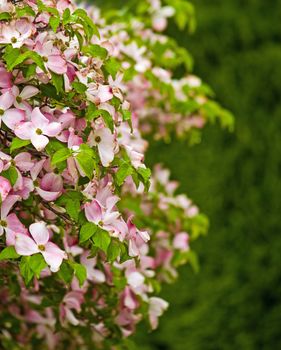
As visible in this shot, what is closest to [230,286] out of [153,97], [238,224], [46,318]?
[238,224]

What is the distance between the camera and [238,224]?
456 cm

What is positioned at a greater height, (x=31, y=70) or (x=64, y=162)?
(x=31, y=70)

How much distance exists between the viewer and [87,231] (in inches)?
70.1

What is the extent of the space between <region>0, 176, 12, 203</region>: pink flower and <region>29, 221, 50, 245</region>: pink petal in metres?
0.12

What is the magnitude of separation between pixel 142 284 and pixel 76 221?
2.62 feet

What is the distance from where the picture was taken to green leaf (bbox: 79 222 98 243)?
1.77 meters

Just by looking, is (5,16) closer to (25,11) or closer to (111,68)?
(25,11)

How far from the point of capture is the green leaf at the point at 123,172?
1.83m

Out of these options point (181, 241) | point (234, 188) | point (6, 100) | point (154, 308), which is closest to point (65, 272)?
point (6, 100)

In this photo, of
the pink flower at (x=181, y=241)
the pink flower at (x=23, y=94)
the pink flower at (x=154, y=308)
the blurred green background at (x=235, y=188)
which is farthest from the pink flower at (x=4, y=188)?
the blurred green background at (x=235, y=188)

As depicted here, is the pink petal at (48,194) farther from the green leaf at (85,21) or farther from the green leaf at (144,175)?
the green leaf at (85,21)

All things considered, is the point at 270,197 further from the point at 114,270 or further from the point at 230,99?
the point at 114,270

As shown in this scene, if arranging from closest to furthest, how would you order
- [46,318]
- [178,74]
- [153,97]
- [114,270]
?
[114,270]
[46,318]
[153,97]
[178,74]

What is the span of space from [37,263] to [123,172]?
0.92 ft
